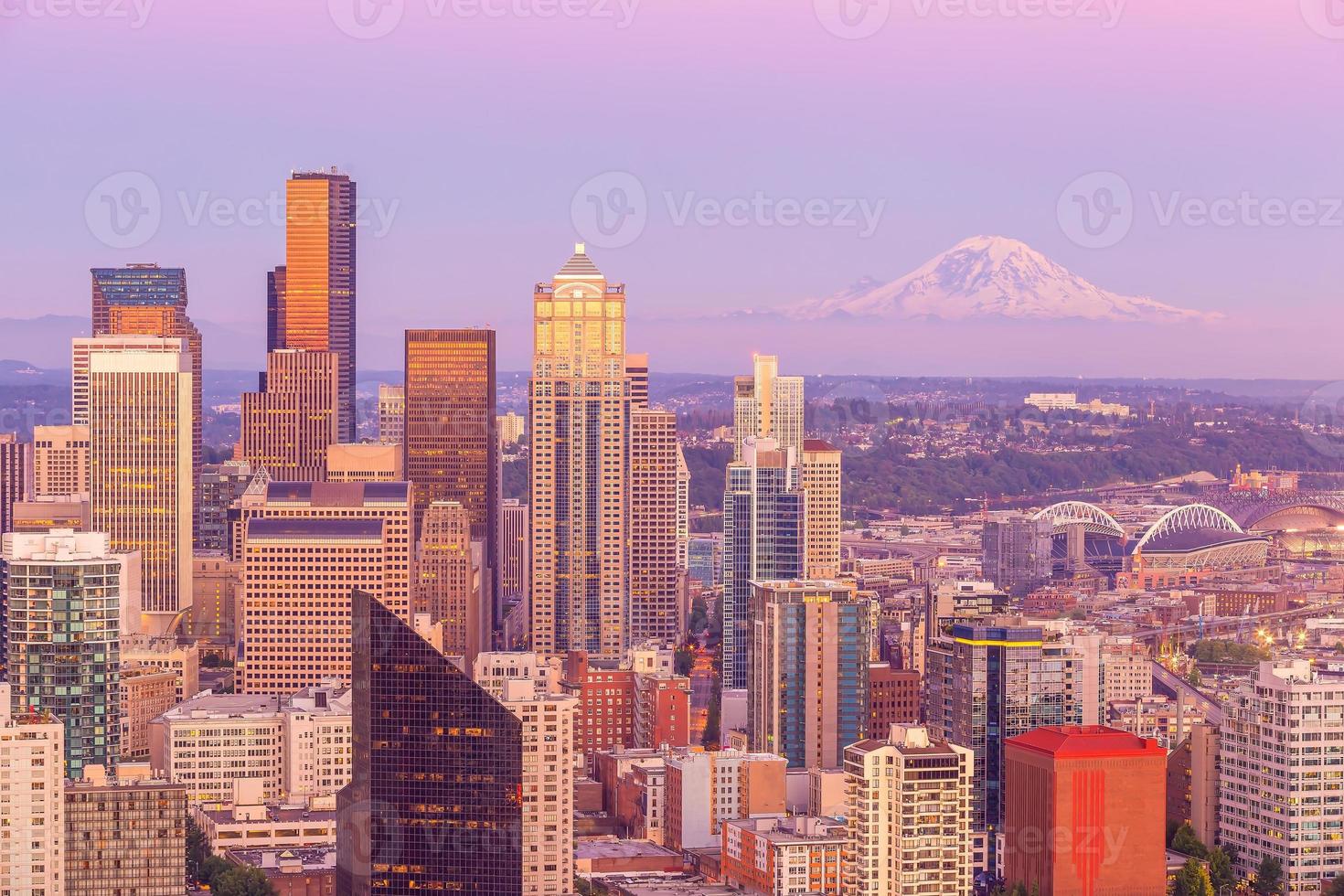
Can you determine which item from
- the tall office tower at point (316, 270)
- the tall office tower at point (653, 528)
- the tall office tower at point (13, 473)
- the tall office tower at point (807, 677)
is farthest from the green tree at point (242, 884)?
the tall office tower at point (316, 270)

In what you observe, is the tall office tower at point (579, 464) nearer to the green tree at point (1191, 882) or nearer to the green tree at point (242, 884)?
the green tree at point (242, 884)

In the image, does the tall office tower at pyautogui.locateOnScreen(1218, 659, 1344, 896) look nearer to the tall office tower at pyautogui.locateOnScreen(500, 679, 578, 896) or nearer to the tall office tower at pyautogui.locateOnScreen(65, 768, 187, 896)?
the tall office tower at pyautogui.locateOnScreen(500, 679, 578, 896)

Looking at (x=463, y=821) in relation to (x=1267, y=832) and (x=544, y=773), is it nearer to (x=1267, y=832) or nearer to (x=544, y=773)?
(x=544, y=773)

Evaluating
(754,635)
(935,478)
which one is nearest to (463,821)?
(754,635)

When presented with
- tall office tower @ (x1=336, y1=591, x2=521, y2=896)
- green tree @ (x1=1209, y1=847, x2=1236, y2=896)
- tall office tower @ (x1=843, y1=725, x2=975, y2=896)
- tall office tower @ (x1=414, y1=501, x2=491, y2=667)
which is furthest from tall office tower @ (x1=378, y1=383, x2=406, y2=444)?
tall office tower @ (x1=336, y1=591, x2=521, y2=896)

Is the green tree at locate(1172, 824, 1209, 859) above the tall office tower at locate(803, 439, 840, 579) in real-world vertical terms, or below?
below

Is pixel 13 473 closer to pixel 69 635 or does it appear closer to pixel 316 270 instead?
pixel 316 270
